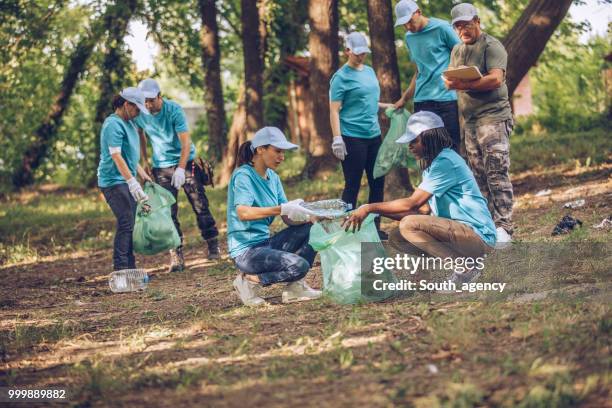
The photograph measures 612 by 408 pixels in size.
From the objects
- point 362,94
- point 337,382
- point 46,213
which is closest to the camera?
point 337,382

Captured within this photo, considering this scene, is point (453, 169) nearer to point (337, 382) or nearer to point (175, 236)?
point (337, 382)

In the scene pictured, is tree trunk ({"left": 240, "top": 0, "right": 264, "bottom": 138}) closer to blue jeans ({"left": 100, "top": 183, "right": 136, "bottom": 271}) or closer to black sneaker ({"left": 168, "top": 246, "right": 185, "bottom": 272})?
black sneaker ({"left": 168, "top": 246, "right": 185, "bottom": 272})

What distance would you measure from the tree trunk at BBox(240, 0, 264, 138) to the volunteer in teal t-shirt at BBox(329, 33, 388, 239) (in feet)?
29.2

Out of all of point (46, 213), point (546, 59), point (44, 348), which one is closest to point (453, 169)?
point (44, 348)

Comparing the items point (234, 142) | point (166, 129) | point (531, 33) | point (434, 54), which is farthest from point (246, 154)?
point (234, 142)

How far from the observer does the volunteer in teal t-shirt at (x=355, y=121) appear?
837cm

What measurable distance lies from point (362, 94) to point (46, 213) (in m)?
10.3

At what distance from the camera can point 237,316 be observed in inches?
255

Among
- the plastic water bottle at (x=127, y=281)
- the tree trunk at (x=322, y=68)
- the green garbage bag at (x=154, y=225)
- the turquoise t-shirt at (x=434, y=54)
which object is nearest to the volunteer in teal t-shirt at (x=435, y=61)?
the turquoise t-shirt at (x=434, y=54)

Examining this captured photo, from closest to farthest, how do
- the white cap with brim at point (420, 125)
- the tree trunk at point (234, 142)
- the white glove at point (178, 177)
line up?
the white cap with brim at point (420, 125) < the white glove at point (178, 177) < the tree trunk at point (234, 142)

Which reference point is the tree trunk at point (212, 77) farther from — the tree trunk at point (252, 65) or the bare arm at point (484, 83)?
the bare arm at point (484, 83)

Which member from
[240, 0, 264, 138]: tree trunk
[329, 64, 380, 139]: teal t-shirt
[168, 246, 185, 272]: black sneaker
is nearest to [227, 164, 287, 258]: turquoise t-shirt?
[329, 64, 380, 139]: teal t-shirt

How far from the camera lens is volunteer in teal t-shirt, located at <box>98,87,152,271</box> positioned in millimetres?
8407

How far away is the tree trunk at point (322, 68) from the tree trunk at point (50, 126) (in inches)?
242
